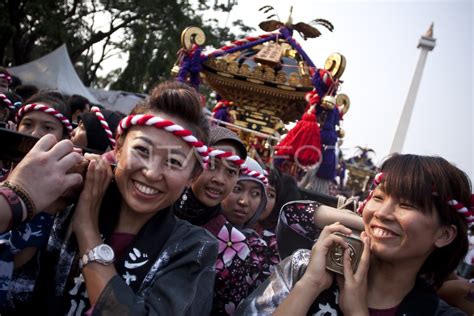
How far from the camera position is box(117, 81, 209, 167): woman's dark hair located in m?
1.68

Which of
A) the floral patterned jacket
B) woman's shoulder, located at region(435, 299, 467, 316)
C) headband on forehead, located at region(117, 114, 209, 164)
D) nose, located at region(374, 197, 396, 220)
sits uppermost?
headband on forehead, located at region(117, 114, 209, 164)

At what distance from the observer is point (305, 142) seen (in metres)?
5.13

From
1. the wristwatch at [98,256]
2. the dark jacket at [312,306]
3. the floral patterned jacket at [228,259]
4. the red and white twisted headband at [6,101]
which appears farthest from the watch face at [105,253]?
the red and white twisted headband at [6,101]

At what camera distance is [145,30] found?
1694 cm

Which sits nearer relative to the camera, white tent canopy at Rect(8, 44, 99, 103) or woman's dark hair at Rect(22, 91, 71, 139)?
Answer: woman's dark hair at Rect(22, 91, 71, 139)

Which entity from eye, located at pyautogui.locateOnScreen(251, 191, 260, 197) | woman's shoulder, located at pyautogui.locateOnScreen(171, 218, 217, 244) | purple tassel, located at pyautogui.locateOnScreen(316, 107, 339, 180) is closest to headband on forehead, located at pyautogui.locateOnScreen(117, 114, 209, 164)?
woman's shoulder, located at pyautogui.locateOnScreen(171, 218, 217, 244)

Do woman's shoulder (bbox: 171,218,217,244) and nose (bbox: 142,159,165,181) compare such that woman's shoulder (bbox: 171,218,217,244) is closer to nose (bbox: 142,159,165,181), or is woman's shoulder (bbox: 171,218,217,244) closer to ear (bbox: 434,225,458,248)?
nose (bbox: 142,159,165,181)

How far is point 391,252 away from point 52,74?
12.3 m

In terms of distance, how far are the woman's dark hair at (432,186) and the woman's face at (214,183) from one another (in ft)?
3.23

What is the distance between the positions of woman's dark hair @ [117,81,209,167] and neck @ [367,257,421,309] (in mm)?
911

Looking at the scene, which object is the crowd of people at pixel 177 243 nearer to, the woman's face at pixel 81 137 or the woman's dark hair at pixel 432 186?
the woman's dark hair at pixel 432 186

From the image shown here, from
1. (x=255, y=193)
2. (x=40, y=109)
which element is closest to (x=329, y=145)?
(x=255, y=193)

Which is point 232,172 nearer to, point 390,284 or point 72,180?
point 390,284

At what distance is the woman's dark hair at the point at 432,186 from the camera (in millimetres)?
1574
